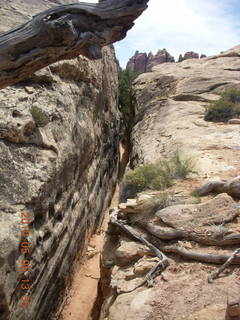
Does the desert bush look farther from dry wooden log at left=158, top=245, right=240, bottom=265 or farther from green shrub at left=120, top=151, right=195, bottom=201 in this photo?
dry wooden log at left=158, top=245, right=240, bottom=265

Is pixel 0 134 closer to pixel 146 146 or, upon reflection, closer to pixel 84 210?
pixel 84 210

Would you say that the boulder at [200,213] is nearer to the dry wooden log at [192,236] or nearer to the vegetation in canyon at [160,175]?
the dry wooden log at [192,236]

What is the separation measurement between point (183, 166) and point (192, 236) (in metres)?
2.83

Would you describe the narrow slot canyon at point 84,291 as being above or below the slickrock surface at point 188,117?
below

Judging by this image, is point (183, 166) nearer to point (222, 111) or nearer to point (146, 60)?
point (222, 111)

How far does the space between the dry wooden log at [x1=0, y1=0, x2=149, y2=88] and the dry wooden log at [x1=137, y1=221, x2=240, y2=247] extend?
3.45m

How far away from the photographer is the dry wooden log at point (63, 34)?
13.9 feet

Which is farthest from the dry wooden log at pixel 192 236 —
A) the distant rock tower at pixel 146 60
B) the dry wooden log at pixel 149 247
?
the distant rock tower at pixel 146 60

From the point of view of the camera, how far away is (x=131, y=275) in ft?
17.7

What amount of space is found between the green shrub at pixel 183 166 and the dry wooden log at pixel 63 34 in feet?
13.9

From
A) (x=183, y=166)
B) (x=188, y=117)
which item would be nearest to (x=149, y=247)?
(x=183, y=166)

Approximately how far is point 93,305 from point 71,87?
21.7ft

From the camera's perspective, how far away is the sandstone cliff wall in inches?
211

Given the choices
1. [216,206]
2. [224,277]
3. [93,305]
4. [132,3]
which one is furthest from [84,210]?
[132,3]
